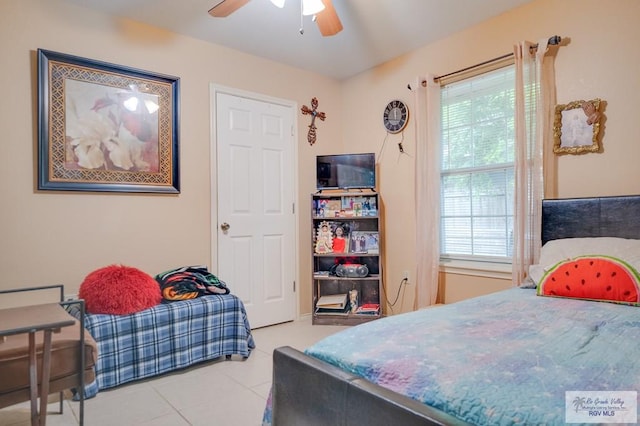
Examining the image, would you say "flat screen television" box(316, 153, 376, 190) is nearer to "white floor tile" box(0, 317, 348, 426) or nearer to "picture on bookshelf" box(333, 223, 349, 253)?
"picture on bookshelf" box(333, 223, 349, 253)

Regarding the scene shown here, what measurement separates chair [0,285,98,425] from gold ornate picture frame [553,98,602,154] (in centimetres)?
297

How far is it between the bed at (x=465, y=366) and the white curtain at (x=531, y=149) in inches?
34.4

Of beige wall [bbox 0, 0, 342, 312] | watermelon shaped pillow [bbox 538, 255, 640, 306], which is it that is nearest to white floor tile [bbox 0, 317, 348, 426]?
beige wall [bbox 0, 0, 342, 312]

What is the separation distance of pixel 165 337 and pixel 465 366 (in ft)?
6.92

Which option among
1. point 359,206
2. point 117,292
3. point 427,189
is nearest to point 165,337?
point 117,292

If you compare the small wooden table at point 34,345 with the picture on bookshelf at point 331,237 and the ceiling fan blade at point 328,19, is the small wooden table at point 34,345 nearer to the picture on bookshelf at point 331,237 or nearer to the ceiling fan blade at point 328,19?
the ceiling fan blade at point 328,19

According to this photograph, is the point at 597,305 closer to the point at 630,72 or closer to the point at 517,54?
the point at 630,72

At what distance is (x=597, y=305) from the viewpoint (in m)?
1.87

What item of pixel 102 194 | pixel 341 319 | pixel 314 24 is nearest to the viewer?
pixel 102 194

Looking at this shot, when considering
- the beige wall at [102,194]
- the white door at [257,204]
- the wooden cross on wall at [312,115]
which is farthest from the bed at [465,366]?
the wooden cross on wall at [312,115]

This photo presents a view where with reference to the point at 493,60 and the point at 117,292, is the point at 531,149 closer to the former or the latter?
the point at 493,60

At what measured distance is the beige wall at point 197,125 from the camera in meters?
Answer: 2.54

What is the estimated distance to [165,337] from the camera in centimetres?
263

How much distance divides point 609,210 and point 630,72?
2.82 ft
